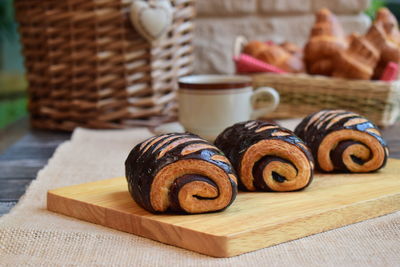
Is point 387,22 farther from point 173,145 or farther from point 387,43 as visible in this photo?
point 173,145

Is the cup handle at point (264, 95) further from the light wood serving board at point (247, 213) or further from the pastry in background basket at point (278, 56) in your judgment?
the light wood serving board at point (247, 213)

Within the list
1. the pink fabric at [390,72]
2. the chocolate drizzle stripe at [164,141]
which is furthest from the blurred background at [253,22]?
the chocolate drizzle stripe at [164,141]

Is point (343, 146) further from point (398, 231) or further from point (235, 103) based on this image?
point (235, 103)

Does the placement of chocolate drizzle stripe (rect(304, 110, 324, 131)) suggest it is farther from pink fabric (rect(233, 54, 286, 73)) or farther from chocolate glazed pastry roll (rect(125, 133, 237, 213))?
pink fabric (rect(233, 54, 286, 73))

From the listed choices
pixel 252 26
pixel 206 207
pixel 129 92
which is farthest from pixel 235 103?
pixel 252 26

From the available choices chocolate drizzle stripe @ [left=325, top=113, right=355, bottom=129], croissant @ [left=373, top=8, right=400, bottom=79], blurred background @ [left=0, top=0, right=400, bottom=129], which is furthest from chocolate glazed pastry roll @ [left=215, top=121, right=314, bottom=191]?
blurred background @ [left=0, top=0, right=400, bottom=129]

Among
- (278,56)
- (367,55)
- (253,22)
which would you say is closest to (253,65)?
(278,56)
